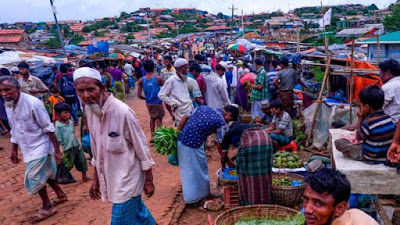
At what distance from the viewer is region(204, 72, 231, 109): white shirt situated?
6543 mm

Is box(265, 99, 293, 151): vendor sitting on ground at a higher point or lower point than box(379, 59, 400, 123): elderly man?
lower

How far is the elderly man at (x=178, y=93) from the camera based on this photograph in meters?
5.66

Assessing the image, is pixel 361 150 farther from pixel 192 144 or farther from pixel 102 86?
pixel 102 86

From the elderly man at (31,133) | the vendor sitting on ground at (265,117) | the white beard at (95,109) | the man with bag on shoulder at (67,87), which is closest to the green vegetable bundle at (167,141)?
the elderly man at (31,133)

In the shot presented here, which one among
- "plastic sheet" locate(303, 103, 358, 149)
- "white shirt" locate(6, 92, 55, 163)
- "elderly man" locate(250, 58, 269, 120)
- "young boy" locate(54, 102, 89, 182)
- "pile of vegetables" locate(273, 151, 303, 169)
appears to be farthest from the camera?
"elderly man" locate(250, 58, 269, 120)

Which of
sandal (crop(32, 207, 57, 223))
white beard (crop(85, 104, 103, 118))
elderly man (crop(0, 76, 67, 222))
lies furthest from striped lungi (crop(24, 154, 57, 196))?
white beard (crop(85, 104, 103, 118))

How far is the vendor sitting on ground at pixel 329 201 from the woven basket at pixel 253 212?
1579 millimetres

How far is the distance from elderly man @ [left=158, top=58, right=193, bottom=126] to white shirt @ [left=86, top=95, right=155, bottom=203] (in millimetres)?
2834

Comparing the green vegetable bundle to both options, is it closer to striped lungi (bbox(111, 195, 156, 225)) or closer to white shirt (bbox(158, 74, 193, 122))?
striped lungi (bbox(111, 195, 156, 225))

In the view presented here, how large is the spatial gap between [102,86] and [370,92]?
2.37 m

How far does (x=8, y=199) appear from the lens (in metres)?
5.12

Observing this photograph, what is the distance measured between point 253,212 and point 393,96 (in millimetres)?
2244

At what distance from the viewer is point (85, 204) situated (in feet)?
15.5

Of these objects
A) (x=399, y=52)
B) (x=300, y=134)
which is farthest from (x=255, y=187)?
(x=399, y=52)
